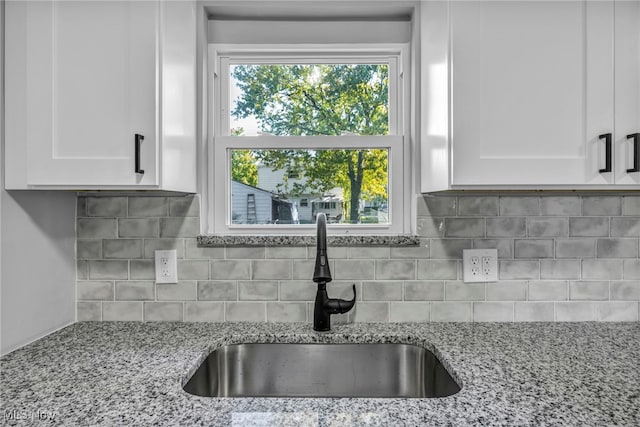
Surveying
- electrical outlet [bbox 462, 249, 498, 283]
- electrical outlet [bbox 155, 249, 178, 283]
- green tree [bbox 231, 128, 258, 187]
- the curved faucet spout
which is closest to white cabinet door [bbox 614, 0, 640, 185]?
electrical outlet [bbox 462, 249, 498, 283]

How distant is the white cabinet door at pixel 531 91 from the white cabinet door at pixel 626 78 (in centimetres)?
2

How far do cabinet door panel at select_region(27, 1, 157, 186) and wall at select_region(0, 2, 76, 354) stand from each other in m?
0.11

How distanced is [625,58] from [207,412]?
4.68 ft

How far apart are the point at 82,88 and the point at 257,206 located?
0.70 metres

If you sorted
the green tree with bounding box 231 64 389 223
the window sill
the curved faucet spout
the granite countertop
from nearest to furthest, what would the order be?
the granite countertop < the curved faucet spout < the window sill < the green tree with bounding box 231 64 389 223

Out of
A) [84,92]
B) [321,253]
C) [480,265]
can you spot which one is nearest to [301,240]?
[321,253]

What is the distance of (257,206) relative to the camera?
63.2 inches

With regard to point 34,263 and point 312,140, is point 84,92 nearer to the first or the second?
point 34,263

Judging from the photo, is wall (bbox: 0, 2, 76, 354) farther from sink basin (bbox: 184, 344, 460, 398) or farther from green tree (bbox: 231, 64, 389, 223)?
green tree (bbox: 231, 64, 389, 223)

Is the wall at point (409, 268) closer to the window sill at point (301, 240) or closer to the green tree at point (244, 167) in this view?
the window sill at point (301, 240)

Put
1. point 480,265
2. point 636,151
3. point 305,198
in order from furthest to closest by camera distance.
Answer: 1. point 305,198
2. point 480,265
3. point 636,151

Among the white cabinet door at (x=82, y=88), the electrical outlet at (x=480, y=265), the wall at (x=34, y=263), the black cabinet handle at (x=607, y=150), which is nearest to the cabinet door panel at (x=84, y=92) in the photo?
the white cabinet door at (x=82, y=88)

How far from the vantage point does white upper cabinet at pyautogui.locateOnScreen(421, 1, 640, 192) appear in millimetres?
1154

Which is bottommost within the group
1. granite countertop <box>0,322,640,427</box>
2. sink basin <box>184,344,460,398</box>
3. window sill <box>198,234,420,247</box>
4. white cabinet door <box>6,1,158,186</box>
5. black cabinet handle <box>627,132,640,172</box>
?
sink basin <box>184,344,460,398</box>
